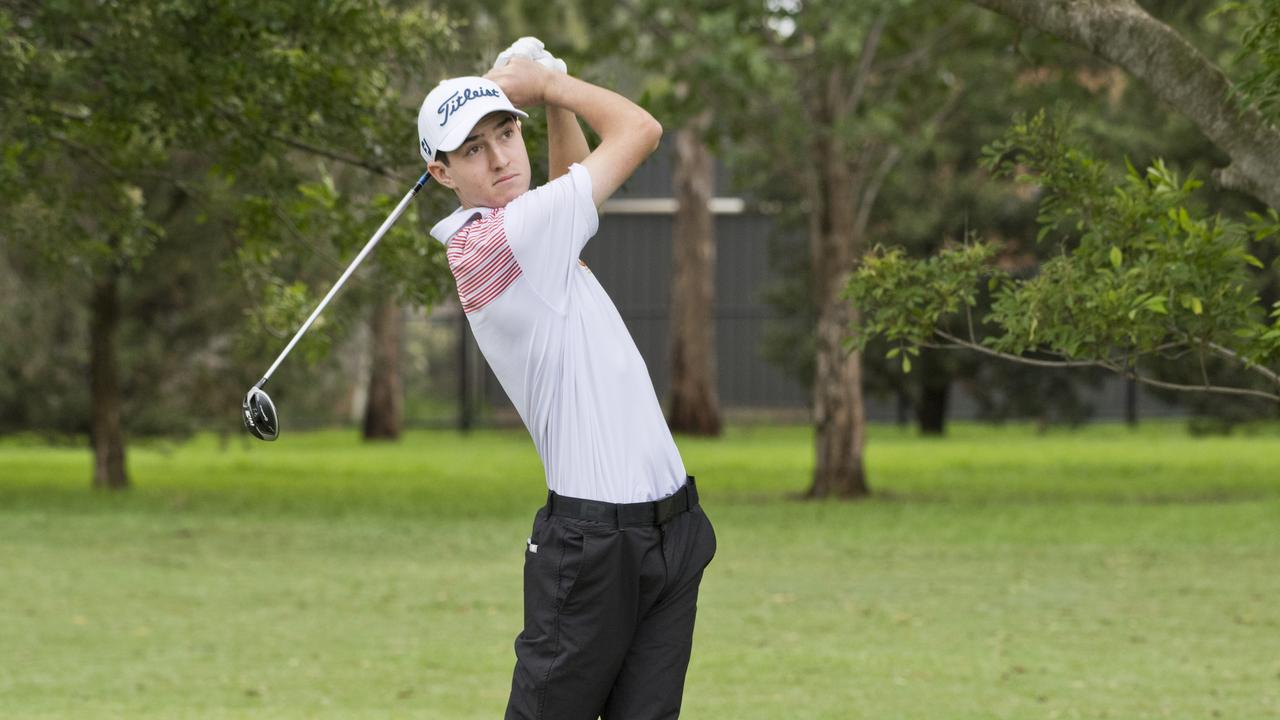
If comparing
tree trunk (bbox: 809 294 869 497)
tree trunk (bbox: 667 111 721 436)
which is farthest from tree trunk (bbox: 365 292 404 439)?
tree trunk (bbox: 809 294 869 497)

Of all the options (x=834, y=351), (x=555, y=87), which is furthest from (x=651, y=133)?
(x=834, y=351)

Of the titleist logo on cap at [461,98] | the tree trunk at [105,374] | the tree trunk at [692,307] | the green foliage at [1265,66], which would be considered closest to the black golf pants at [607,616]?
the titleist logo on cap at [461,98]

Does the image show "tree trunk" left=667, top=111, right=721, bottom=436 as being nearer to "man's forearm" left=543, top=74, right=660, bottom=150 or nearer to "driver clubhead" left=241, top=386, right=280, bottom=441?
"driver clubhead" left=241, top=386, right=280, bottom=441

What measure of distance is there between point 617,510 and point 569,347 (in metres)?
0.34

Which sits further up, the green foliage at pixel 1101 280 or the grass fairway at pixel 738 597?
the green foliage at pixel 1101 280

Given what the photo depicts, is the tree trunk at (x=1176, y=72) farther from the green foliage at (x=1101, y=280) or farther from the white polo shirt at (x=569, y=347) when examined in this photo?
the white polo shirt at (x=569, y=347)

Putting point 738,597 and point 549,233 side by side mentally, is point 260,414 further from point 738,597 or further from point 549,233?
point 738,597

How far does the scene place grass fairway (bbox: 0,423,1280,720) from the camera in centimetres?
923

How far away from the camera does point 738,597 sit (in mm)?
13031

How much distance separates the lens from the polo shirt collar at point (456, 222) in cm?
398

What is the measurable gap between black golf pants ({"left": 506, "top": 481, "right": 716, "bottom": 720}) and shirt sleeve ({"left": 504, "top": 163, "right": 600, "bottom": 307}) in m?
0.49

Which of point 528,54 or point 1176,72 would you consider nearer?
point 528,54

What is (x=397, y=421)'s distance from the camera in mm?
37281

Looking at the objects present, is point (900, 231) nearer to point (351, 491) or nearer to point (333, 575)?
point (351, 491)
